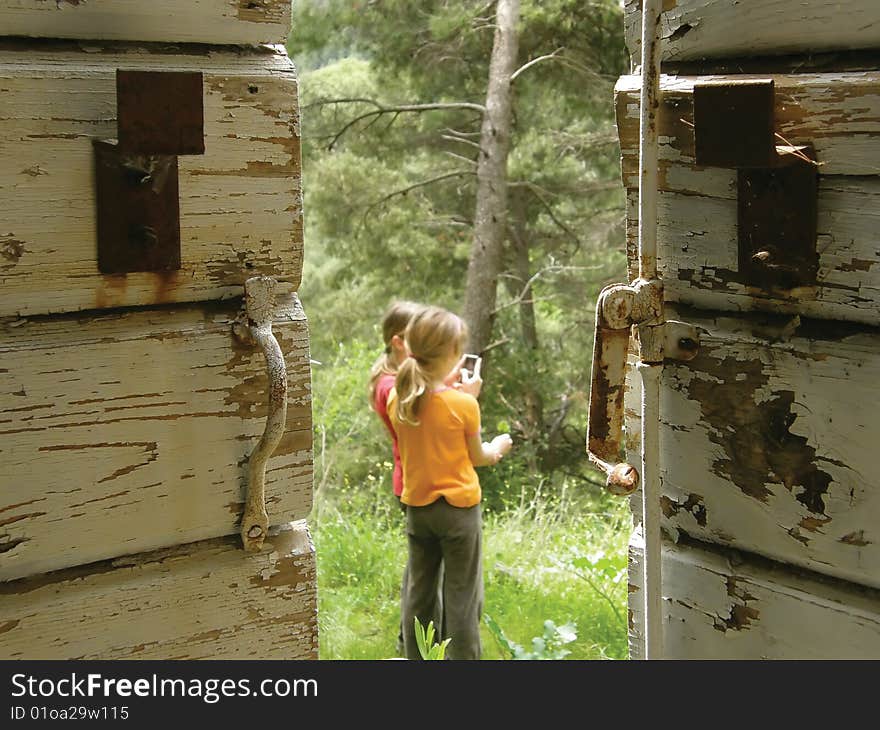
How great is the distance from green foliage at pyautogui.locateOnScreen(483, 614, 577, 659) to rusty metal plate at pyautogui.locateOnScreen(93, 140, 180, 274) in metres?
2.50

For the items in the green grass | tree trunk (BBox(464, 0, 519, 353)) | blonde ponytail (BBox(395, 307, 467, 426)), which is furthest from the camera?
tree trunk (BBox(464, 0, 519, 353))

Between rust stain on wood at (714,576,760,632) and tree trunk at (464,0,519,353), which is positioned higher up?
tree trunk at (464,0,519,353)

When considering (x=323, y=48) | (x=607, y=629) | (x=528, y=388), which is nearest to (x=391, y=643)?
(x=607, y=629)

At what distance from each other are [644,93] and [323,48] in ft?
21.4

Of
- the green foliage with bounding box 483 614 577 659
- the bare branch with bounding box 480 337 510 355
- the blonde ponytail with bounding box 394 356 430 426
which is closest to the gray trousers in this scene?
the green foliage with bounding box 483 614 577 659

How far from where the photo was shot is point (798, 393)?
2.83 feet

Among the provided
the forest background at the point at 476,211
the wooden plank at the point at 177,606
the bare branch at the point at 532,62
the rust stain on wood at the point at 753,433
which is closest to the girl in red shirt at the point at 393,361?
the forest background at the point at 476,211

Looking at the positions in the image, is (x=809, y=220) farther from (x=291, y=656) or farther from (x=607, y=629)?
(x=607, y=629)

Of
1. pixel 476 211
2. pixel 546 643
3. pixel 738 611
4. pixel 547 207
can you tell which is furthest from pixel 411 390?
pixel 547 207

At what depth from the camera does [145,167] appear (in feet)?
3.00

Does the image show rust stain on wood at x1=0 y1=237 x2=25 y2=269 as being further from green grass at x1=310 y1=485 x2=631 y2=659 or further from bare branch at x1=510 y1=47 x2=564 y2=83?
bare branch at x1=510 y1=47 x2=564 y2=83

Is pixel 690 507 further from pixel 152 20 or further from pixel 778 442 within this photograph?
pixel 152 20

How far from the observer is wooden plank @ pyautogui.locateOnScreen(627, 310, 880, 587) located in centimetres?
83

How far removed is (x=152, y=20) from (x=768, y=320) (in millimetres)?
646
